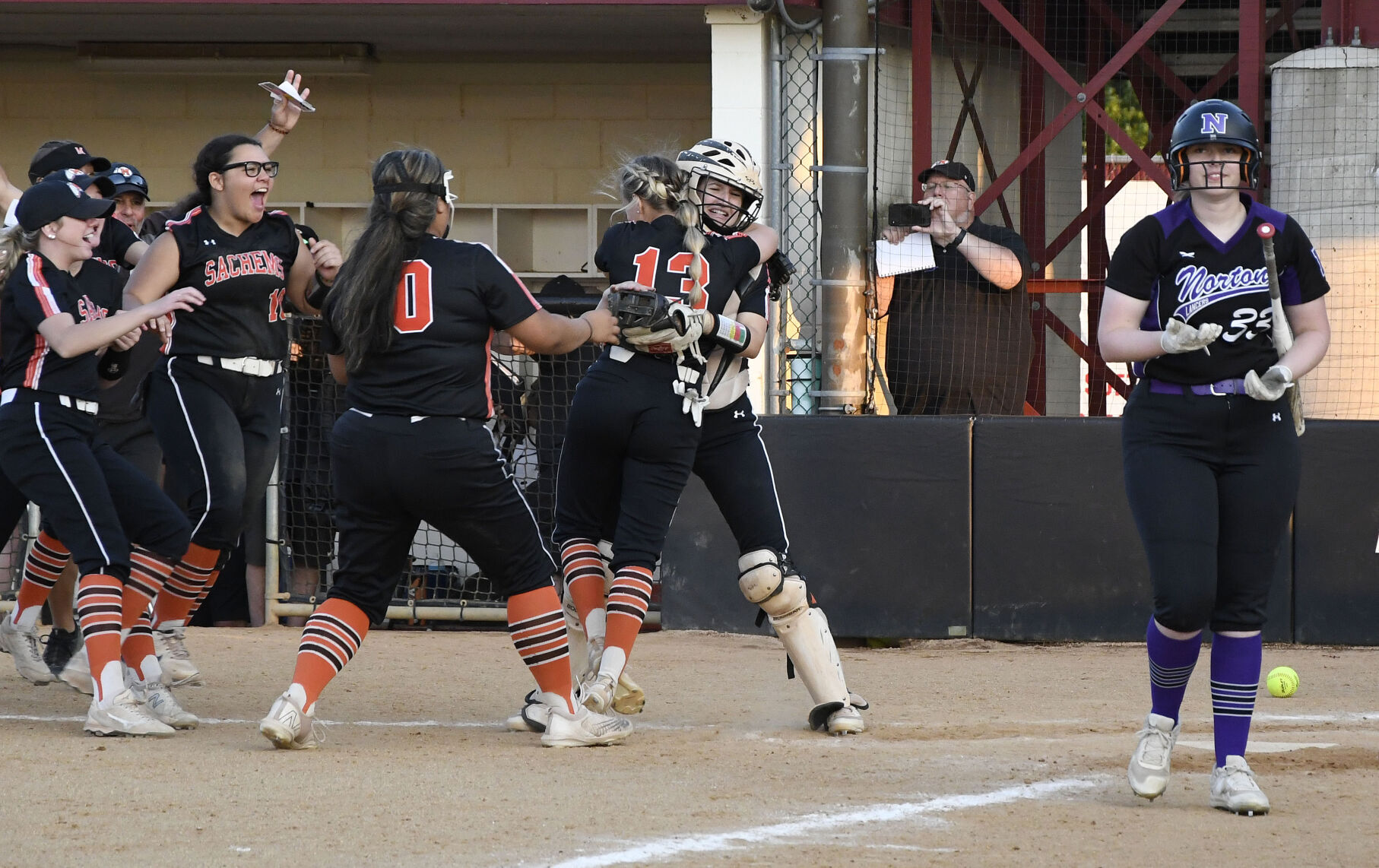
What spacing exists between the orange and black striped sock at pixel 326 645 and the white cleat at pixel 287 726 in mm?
41

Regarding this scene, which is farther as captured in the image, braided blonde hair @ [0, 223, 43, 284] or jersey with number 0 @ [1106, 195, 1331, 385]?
braided blonde hair @ [0, 223, 43, 284]

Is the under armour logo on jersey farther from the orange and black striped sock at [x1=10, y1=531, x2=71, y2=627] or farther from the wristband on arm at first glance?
the orange and black striped sock at [x1=10, y1=531, x2=71, y2=627]

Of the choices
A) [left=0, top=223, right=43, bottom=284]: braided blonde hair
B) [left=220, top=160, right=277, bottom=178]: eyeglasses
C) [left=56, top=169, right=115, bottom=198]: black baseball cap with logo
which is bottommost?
[left=0, top=223, right=43, bottom=284]: braided blonde hair

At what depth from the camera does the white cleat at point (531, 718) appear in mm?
5590

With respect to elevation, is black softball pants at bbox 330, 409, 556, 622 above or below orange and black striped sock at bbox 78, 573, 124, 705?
above

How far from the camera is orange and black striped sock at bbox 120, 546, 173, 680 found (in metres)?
5.77

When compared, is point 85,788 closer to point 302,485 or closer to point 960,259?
point 302,485

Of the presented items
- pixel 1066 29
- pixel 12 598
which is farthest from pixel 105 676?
pixel 1066 29

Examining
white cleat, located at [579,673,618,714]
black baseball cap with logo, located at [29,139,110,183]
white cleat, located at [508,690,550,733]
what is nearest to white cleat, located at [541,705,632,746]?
white cleat, located at [579,673,618,714]

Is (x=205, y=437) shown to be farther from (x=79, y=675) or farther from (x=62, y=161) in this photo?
(x=62, y=161)

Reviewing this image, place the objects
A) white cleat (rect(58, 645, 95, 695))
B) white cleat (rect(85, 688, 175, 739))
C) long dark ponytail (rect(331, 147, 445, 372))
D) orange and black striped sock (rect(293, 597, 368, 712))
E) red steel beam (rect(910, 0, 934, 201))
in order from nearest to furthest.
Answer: long dark ponytail (rect(331, 147, 445, 372)), orange and black striped sock (rect(293, 597, 368, 712)), white cleat (rect(85, 688, 175, 739)), white cleat (rect(58, 645, 95, 695)), red steel beam (rect(910, 0, 934, 201))

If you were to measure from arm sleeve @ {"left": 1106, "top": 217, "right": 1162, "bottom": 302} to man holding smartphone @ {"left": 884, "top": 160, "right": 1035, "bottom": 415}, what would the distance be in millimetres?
4097

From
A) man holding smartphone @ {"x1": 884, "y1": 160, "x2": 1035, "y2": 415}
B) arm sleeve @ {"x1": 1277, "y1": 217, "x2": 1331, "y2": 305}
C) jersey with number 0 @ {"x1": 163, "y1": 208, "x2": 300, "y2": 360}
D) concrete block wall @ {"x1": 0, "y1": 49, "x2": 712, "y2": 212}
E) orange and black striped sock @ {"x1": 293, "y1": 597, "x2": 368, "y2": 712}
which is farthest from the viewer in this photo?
concrete block wall @ {"x1": 0, "y1": 49, "x2": 712, "y2": 212}

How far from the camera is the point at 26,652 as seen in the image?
6.72 metres
